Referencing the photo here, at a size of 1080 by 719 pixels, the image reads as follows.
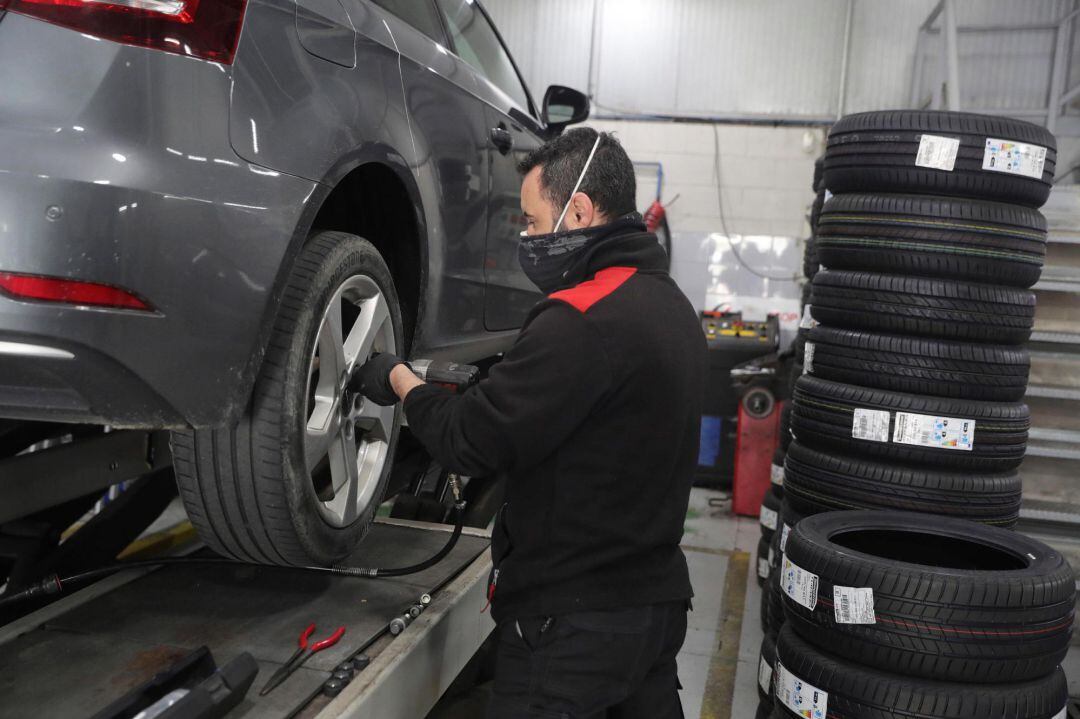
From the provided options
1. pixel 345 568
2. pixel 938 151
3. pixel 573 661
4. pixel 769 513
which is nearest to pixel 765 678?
pixel 573 661

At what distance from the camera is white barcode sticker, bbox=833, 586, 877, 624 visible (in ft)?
6.36

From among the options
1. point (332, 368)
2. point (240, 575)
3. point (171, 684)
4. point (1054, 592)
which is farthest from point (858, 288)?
point (171, 684)

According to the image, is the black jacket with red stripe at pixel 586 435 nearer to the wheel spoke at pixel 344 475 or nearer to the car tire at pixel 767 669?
the wheel spoke at pixel 344 475

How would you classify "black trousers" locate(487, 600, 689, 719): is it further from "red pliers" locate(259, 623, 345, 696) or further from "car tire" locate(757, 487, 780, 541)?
"car tire" locate(757, 487, 780, 541)

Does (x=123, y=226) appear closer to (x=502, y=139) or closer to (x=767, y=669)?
(x=502, y=139)

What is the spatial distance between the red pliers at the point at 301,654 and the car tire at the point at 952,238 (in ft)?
6.32

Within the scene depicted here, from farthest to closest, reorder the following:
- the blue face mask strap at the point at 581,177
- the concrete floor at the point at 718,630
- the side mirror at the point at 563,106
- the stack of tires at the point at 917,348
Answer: the side mirror at the point at 563,106 → the concrete floor at the point at 718,630 → the stack of tires at the point at 917,348 → the blue face mask strap at the point at 581,177

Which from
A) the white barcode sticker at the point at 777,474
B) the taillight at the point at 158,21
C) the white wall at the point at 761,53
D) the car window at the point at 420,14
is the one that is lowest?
the white barcode sticker at the point at 777,474

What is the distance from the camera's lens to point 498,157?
8.40ft

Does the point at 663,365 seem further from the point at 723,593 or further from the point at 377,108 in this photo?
the point at 723,593

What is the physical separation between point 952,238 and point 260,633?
2156 millimetres

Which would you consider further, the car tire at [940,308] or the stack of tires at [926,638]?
the car tire at [940,308]

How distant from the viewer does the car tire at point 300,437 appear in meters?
1.45

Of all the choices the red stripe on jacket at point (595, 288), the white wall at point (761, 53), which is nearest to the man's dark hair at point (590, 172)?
the red stripe on jacket at point (595, 288)
